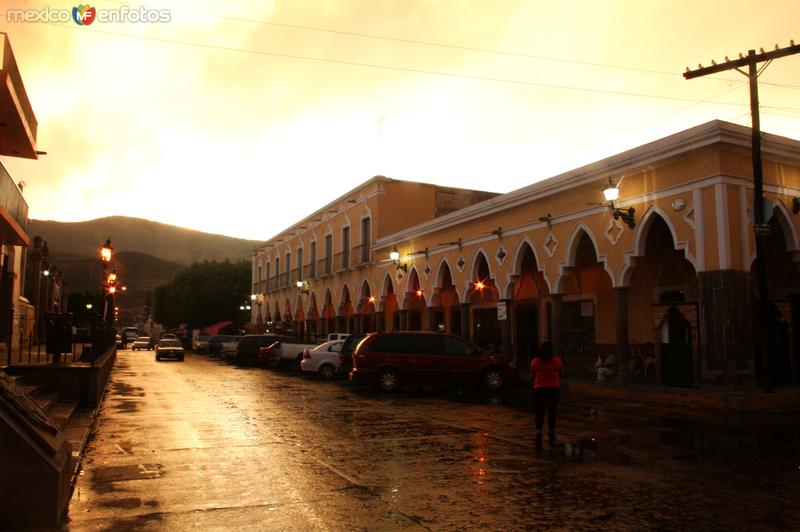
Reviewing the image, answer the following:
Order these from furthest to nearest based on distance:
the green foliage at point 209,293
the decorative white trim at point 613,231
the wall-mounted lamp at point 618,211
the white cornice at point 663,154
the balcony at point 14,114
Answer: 1. the green foliage at point 209,293
2. the decorative white trim at point 613,231
3. the wall-mounted lamp at point 618,211
4. the white cornice at point 663,154
5. the balcony at point 14,114

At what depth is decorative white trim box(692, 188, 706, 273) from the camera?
53.7 feet

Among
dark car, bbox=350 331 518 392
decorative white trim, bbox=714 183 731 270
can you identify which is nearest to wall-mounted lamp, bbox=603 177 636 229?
decorative white trim, bbox=714 183 731 270

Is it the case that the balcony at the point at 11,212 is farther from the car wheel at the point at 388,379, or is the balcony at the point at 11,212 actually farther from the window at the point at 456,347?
the window at the point at 456,347

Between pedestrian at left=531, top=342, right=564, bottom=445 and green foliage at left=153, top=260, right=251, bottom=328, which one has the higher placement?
green foliage at left=153, top=260, right=251, bottom=328

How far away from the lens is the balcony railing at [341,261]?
40.9 metres

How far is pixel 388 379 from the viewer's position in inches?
722

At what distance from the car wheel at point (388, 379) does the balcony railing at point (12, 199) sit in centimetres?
1045

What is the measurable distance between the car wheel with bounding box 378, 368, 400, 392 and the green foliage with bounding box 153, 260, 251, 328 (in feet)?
204

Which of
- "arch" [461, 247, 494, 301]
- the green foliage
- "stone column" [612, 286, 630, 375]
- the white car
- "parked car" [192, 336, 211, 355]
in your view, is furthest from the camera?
the green foliage

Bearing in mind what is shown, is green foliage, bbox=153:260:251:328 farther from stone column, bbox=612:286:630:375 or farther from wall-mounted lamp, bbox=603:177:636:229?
wall-mounted lamp, bbox=603:177:636:229

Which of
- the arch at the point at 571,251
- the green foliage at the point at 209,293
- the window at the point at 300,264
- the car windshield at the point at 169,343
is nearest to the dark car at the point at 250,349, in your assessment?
the car windshield at the point at 169,343

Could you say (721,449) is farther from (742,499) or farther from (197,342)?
(197,342)

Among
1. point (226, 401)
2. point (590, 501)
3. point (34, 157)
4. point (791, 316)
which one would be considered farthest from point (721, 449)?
point (34, 157)

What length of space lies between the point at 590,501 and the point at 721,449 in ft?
13.6
